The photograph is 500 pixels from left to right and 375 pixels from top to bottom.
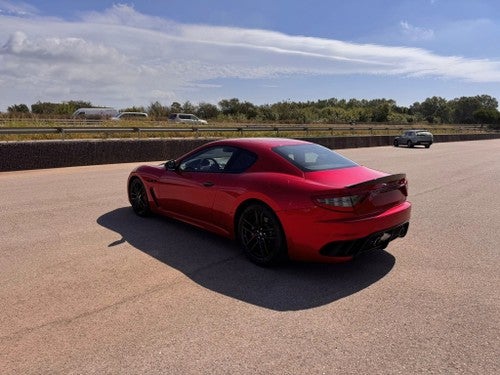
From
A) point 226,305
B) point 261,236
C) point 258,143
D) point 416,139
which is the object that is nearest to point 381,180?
point 261,236

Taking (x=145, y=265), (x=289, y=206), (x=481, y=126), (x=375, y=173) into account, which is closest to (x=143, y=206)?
(x=145, y=265)

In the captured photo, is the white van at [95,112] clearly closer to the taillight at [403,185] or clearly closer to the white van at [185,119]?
the white van at [185,119]

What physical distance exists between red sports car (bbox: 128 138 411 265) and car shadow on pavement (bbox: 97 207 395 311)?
0.72 ft

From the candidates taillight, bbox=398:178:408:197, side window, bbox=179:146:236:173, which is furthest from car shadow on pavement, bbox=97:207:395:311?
side window, bbox=179:146:236:173

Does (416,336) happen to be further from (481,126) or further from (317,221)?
(481,126)

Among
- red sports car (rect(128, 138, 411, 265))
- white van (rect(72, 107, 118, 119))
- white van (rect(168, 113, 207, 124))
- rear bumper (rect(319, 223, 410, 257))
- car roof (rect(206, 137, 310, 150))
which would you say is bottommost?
rear bumper (rect(319, 223, 410, 257))

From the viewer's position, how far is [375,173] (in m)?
5.05

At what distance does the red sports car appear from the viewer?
167 inches

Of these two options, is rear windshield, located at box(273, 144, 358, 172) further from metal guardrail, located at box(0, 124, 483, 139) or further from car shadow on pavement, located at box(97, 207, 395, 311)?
metal guardrail, located at box(0, 124, 483, 139)

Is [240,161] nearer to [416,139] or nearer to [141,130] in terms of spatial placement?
[141,130]

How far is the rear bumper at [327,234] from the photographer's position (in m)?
4.20

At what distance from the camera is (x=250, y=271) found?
4566 mm

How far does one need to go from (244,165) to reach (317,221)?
4.28 ft

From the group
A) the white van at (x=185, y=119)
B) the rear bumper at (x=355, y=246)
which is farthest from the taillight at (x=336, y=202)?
the white van at (x=185, y=119)
